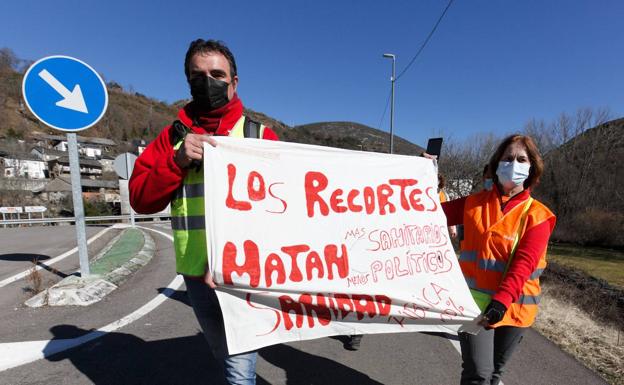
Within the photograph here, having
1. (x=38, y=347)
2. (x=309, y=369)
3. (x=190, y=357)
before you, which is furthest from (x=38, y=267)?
(x=309, y=369)

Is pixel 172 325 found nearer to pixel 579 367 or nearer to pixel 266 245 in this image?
pixel 266 245

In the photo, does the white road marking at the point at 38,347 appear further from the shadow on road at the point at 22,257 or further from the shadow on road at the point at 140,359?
the shadow on road at the point at 22,257

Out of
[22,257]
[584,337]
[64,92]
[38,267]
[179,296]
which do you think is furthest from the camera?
[22,257]

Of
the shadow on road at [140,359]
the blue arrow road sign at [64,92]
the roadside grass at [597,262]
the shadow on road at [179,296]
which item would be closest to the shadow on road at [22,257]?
the shadow on road at [179,296]

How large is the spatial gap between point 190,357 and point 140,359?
0.43 meters

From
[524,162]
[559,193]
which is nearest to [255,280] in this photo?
[524,162]

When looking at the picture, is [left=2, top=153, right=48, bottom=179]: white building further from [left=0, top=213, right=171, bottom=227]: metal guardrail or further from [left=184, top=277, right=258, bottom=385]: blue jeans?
[left=184, top=277, right=258, bottom=385]: blue jeans

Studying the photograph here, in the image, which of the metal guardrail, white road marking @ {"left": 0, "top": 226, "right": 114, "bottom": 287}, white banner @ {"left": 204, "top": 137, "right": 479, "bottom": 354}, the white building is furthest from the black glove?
the white building

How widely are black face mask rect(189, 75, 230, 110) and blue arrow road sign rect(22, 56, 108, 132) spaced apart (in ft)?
11.7

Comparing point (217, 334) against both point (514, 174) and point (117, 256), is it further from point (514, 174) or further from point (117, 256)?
point (117, 256)

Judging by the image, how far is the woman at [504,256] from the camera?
1892 mm

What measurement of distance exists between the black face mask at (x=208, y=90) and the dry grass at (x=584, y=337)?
12.9 feet

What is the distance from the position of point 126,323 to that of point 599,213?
27.6 m

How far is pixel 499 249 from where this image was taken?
2.00m
